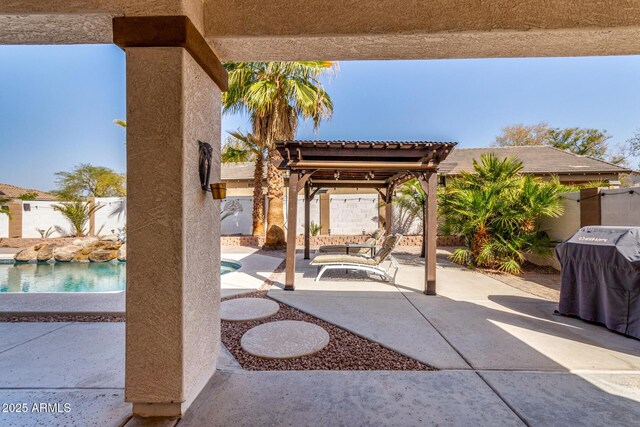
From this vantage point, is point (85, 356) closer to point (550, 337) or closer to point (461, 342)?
point (461, 342)

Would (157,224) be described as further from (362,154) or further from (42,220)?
(42,220)

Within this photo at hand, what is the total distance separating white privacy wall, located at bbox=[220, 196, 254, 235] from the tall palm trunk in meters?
2.72

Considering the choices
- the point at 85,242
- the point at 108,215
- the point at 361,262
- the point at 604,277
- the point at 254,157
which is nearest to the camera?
the point at 604,277

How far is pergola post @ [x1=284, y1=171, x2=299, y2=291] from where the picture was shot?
564 centimetres

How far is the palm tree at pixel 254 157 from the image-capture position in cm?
1196

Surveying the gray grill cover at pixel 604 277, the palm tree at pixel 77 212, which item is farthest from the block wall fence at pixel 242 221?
the gray grill cover at pixel 604 277

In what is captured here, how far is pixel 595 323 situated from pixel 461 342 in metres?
2.29

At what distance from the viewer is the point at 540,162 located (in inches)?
650

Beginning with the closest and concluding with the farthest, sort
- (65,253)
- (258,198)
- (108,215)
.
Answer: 1. (65,253)
2. (258,198)
3. (108,215)

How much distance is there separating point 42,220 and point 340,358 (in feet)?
62.7

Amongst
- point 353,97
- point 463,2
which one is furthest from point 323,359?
point 353,97

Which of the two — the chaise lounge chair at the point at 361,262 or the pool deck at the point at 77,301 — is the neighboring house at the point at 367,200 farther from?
the pool deck at the point at 77,301

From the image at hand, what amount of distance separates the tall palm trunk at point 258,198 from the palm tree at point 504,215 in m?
8.14

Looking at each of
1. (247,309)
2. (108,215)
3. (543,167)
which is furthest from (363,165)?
(108,215)
